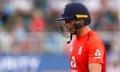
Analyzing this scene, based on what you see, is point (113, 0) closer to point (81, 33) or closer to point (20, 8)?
point (20, 8)

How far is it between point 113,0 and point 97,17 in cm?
85

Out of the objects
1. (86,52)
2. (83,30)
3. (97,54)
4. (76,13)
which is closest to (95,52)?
(97,54)

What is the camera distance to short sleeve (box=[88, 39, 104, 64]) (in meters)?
6.75

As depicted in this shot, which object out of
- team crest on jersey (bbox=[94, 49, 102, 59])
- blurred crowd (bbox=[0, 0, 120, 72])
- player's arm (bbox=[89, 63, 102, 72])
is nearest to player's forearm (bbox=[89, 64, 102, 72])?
player's arm (bbox=[89, 63, 102, 72])

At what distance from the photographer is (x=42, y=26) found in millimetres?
16188

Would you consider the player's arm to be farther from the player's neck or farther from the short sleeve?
the player's neck

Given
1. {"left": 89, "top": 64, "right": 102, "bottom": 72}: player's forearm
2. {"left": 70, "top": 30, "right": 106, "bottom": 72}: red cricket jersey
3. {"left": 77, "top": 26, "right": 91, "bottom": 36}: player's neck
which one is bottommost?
{"left": 89, "top": 64, "right": 102, "bottom": 72}: player's forearm

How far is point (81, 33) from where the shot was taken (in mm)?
7109

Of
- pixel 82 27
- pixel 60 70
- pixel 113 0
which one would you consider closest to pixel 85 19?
pixel 82 27

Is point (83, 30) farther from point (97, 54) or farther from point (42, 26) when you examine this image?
point (42, 26)

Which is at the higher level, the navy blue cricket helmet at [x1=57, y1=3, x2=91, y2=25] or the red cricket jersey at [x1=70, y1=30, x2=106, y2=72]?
the navy blue cricket helmet at [x1=57, y1=3, x2=91, y2=25]

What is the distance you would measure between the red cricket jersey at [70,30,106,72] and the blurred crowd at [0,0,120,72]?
7173 millimetres

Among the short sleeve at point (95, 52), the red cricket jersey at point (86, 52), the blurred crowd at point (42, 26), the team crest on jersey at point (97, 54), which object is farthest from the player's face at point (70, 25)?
the blurred crowd at point (42, 26)

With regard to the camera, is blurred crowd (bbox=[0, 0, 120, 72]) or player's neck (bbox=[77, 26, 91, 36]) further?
blurred crowd (bbox=[0, 0, 120, 72])
